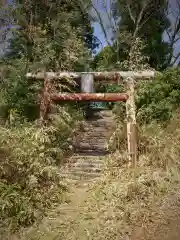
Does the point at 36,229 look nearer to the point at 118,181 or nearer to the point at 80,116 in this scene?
the point at 118,181

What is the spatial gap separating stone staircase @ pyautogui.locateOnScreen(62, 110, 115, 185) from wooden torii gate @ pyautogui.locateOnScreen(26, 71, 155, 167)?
60.3 inches

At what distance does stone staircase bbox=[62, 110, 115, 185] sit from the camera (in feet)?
32.3

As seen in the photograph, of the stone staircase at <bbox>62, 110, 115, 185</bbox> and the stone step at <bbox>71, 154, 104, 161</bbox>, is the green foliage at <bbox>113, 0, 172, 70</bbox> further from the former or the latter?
the stone step at <bbox>71, 154, 104, 161</bbox>

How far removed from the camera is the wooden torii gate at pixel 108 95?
9414mm

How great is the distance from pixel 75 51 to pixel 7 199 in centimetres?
955

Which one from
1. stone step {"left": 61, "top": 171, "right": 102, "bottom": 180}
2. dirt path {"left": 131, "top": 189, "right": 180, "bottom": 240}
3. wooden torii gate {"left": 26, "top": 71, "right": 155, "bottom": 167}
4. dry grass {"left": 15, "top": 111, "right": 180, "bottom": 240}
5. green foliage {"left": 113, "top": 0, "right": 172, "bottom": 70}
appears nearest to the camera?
dirt path {"left": 131, "top": 189, "right": 180, "bottom": 240}

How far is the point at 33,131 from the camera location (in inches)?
372

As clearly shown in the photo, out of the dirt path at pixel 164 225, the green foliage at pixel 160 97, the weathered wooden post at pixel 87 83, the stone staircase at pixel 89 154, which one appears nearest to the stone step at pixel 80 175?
the stone staircase at pixel 89 154

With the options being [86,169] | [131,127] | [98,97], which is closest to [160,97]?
[131,127]

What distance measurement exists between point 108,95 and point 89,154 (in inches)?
103

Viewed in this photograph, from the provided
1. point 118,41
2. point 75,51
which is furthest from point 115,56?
point 75,51

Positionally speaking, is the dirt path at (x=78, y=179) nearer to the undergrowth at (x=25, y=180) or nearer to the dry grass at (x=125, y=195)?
the dry grass at (x=125, y=195)

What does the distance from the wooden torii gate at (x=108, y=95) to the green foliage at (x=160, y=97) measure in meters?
0.48

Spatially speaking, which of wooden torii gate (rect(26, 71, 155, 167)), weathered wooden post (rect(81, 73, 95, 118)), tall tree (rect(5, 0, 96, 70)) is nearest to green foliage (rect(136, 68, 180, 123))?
wooden torii gate (rect(26, 71, 155, 167))
